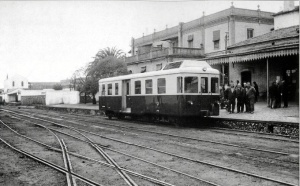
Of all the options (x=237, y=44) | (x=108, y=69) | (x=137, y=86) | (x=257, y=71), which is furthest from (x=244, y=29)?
(x=137, y=86)

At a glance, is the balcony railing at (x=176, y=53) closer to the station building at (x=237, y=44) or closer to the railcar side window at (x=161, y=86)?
the station building at (x=237, y=44)

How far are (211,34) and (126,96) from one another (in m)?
19.0

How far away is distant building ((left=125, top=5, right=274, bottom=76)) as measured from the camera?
3169 centimetres

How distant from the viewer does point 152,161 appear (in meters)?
7.42

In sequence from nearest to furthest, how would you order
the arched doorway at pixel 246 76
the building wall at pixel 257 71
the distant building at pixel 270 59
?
1. the distant building at pixel 270 59
2. the building wall at pixel 257 71
3. the arched doorway at pixel 246 76

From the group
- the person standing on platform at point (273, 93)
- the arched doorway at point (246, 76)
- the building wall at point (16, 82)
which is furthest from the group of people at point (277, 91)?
the building wall at point (16, 82)

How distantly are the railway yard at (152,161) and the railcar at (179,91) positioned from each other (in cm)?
266

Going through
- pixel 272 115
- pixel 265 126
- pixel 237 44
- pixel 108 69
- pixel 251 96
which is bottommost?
pixel 265 126

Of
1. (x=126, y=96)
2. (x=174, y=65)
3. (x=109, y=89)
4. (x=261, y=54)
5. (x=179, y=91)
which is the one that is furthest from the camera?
(x=109, y=89)

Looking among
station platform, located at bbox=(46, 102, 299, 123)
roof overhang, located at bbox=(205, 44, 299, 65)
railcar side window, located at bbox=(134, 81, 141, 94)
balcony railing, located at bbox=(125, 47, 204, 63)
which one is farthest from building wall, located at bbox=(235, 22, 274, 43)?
railcar side window, located at bbox=(134, 81, 141, 94)

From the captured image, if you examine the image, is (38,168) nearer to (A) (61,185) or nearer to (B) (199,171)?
(A) (61,185)

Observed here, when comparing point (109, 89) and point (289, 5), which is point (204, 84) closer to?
point (109, 89)

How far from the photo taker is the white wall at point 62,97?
50375 millimetres

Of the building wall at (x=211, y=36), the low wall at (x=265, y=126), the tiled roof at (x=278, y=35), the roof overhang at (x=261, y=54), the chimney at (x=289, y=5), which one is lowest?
the low wall at (x=265, y=126)
